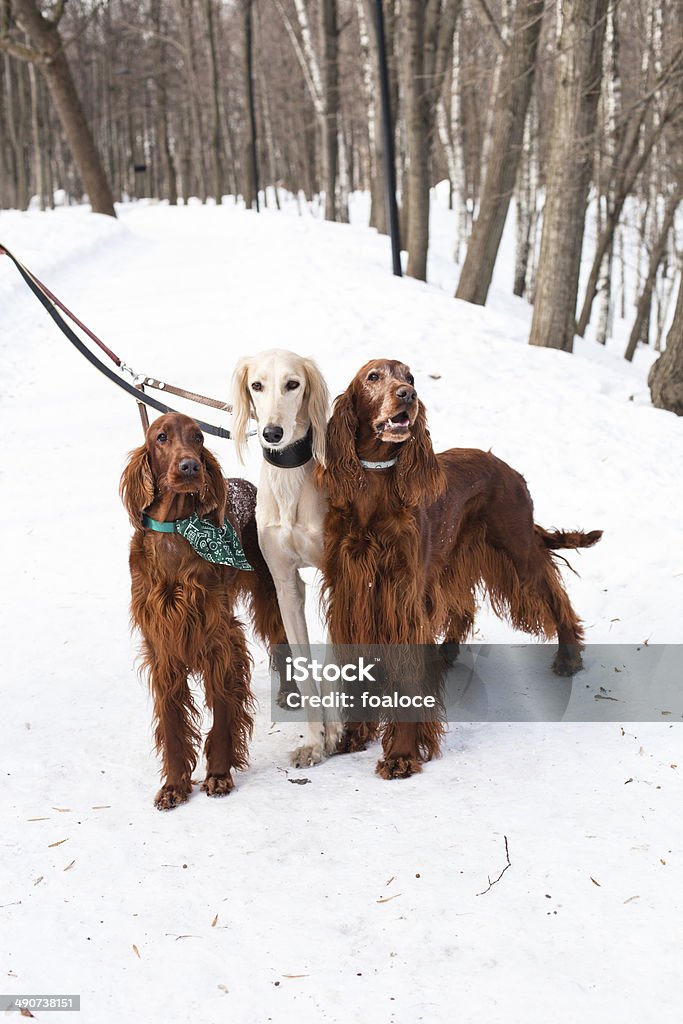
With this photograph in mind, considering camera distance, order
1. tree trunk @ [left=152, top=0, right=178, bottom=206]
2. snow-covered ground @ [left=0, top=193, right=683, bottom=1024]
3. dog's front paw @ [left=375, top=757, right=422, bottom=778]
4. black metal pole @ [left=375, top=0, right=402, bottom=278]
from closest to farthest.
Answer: snow-covered ground @ [left=0, top=193, right=683, bottom=1024] → dog's front paw @ [left=375, top=757, right=422, bottom=778] → black metal pole @ [left=375, top=0, right=402, bottom=278] → tree trunk @ [left=152, top=0, right=178, bottom=206]

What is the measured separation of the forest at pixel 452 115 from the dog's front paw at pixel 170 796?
5.88 metres

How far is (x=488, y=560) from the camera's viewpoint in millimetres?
3951

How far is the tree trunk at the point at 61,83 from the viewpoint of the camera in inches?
682

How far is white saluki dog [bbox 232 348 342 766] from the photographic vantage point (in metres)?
3.08

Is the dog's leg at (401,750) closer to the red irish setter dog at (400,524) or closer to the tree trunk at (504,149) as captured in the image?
the red irish setter dog at (400,524)

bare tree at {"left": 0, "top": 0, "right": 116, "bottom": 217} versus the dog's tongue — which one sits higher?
the dog's tongue

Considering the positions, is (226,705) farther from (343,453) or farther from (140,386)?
(140,386)

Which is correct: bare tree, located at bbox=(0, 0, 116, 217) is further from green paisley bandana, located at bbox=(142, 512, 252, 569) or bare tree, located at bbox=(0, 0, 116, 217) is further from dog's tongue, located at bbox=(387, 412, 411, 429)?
dog's tongue, located at bbox=(387, 412, 411, 429)

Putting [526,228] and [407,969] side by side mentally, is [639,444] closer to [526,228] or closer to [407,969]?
[407,969]

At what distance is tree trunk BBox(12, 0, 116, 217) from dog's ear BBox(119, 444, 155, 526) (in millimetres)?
17336

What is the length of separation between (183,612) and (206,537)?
0.86 feet

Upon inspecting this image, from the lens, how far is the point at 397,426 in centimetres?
295

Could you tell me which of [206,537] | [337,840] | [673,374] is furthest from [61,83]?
[337,840]

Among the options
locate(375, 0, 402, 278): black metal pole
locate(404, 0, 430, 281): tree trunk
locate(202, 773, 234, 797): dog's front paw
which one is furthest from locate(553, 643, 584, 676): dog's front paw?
locate(404, 0, 430, 281): tree trunk
